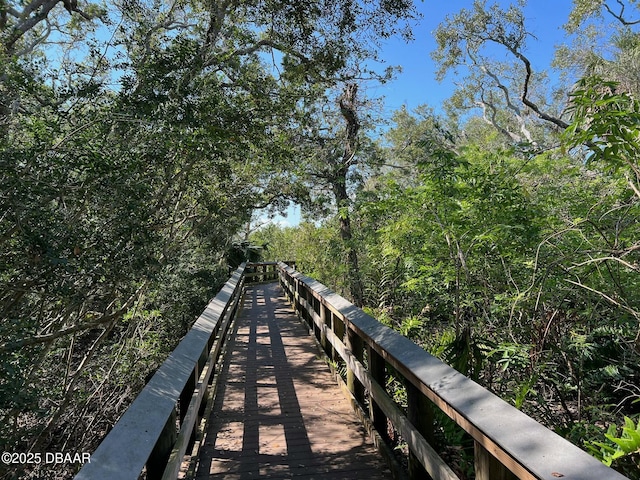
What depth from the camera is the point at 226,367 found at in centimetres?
538

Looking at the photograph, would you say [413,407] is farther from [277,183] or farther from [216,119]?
[277,183]

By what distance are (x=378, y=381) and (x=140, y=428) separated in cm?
173

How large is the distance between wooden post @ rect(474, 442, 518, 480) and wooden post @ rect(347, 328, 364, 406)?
75.0 inches

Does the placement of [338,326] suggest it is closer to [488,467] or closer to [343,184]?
[488,467]

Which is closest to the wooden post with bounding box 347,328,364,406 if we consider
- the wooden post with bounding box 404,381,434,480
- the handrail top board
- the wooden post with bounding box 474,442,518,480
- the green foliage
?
the wooden post with bounding box 404,381,434,480

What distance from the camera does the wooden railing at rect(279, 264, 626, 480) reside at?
1.25 meters

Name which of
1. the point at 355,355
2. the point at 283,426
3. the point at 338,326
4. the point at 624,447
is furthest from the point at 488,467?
the point at 338,326

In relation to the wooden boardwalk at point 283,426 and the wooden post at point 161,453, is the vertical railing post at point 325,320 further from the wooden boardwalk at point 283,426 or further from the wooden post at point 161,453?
the wooden post at point 161,453

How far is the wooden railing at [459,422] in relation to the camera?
1.25 m

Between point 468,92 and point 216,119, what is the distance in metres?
20.1

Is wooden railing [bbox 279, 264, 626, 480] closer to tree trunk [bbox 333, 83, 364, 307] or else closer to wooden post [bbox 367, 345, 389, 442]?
wooden post [bbox 367, 345, 389, 442]

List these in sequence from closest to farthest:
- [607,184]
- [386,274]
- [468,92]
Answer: [607,184]
[386,274]
[468,92]

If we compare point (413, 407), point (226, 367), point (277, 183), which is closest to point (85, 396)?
point (226, 367)

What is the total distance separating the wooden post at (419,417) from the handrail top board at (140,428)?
1190 millimetres
